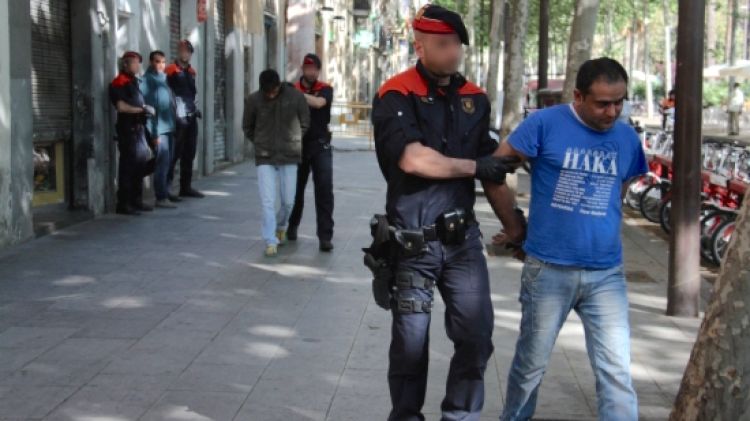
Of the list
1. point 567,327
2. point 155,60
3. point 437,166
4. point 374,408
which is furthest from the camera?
point 155,60

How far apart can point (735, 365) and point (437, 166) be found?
158cm

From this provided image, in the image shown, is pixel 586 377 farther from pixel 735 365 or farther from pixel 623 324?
pixel 735 365

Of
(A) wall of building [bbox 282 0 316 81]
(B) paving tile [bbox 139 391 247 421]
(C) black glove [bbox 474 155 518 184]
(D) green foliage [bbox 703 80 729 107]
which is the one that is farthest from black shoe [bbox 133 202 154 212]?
(D) green foliage [bbox 703 80 729 107]

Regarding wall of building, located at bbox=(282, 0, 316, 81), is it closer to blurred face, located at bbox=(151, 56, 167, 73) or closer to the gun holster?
blurred face, located at bbox=(151, 56, 167, 73)

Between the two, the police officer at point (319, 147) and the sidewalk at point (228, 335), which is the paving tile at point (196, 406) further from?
the police officer at point (319, 147)

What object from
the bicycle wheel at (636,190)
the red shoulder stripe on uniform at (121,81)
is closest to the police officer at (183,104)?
the red shoulder stripe on uniform at (121,81)

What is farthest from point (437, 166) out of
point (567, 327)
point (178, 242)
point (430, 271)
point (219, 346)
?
point (178, 242)

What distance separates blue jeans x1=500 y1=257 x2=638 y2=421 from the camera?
15.5ft

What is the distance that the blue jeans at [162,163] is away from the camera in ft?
46.9

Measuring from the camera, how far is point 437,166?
4.62m

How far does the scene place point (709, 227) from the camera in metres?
11.6

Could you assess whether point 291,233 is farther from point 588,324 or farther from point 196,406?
point 588,324

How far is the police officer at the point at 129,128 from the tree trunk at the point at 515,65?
14.1 feet

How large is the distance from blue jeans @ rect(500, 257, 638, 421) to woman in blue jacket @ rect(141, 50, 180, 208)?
31.6 feet
